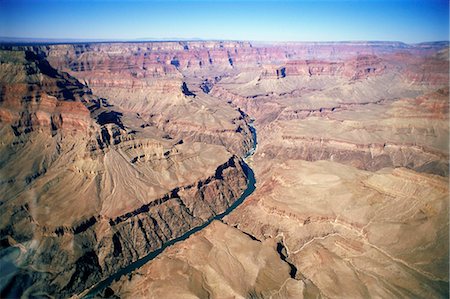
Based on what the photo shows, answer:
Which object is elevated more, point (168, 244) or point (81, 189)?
point (81, 189)

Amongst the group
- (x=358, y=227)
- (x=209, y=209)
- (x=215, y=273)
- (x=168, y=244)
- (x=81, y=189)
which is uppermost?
(x=81, y=189)

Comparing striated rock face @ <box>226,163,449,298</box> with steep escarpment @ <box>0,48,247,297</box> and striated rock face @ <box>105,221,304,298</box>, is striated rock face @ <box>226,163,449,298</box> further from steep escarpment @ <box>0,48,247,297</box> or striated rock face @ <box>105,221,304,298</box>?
steep escarpment @ <box>0,48,247,297</box>

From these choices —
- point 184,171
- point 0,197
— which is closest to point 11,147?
point 0,197

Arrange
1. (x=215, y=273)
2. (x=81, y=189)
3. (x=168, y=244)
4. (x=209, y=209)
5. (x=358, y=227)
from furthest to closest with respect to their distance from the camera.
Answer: (x=209, y=209) → (x=81, y=189) → (x=168, y=244) → (x=358, y=227) → (x=215, y=273)

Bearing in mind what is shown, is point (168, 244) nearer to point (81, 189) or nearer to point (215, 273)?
point (215, 273)

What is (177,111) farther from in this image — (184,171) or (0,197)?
(0,197)

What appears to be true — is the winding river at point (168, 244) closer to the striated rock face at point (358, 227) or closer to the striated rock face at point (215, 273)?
the striated rock face at point (358, 227)

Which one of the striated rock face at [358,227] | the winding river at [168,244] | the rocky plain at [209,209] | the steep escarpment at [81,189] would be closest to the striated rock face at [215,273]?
the rocky plain at [209,209]

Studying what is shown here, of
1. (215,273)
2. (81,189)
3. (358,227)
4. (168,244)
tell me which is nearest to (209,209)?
(168,244)

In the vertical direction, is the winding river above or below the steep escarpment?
below

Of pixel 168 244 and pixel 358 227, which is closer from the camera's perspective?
pixel 358 227

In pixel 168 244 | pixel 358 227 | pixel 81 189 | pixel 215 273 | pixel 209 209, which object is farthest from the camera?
pixel 209 209

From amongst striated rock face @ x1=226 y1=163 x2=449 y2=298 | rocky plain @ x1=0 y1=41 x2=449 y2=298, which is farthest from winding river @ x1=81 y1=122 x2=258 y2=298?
striated rock face @ x1=226 y1=163 x2=449 y2=298
